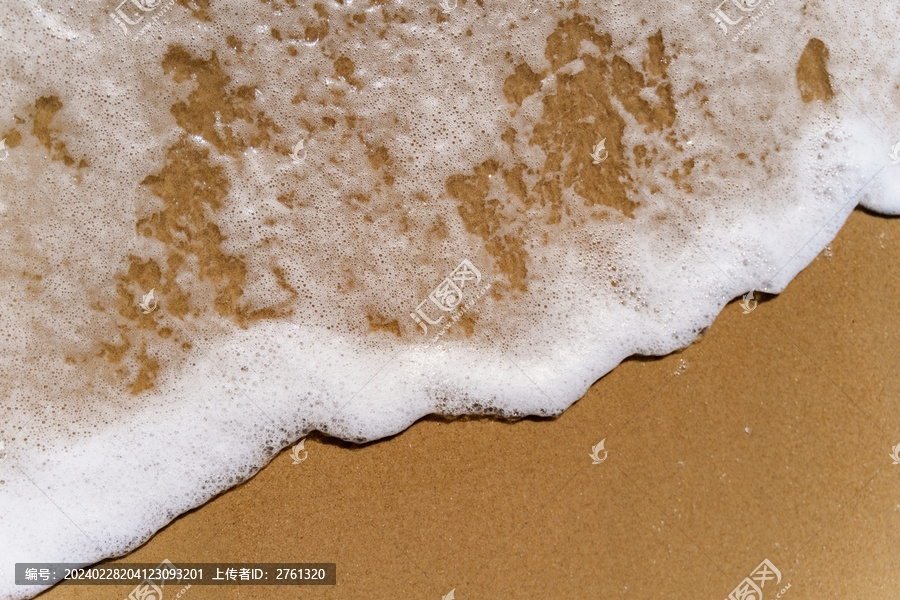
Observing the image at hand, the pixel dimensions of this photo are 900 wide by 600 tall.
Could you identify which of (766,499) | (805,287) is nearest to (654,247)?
(805,287)

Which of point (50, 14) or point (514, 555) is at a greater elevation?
point (50, 14)

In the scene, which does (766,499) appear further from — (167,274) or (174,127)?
(174,127)

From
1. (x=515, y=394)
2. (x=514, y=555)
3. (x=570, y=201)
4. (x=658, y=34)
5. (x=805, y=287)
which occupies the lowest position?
(x=514, y=555)

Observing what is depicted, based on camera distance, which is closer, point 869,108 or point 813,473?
point 813,473
